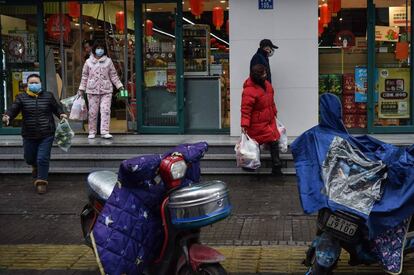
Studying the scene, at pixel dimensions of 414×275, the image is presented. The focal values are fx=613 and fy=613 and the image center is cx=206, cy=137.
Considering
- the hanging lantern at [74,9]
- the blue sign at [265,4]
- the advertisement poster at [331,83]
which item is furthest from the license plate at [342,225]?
the hanging lantern at [74,9]

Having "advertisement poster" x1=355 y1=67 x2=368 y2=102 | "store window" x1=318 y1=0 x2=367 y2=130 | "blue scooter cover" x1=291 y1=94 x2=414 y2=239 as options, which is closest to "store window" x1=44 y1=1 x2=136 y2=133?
"store window" x1=318 y1=0 x2=367 y2=130

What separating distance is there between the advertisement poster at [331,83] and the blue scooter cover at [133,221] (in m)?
7.45

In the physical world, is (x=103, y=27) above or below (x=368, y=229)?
above

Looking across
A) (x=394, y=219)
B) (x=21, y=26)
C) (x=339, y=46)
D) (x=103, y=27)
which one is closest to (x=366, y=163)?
(x=394, y=219)

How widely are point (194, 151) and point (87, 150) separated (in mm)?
6010

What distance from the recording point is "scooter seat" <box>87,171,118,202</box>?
17.6ft

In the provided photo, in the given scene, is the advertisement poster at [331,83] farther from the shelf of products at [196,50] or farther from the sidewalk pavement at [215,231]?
the sidewalk pavement at [215,231]

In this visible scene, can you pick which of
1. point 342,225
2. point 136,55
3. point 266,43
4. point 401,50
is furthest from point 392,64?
point 342,225

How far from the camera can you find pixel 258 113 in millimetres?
9375

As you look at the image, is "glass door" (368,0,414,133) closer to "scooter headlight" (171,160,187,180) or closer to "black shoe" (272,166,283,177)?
"black shoe" (272,166,283,177)

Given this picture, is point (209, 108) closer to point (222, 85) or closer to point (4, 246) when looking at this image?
point (222, 85)

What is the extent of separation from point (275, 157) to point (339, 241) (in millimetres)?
4774

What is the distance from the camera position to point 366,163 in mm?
4777

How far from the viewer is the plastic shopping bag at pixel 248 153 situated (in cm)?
912
